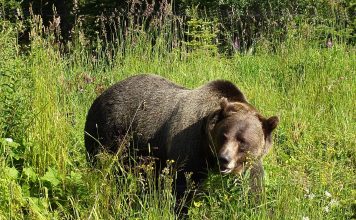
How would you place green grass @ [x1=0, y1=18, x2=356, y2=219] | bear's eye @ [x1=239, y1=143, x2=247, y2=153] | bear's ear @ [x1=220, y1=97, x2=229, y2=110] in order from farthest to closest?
bear's ear @ [x1=220, y1=97, x2=229, y2=110] < bear's eye @ [x1=239, y1=143, x2=247, y2=153] < green grass @ [x1=0, y1=18, x2=356, y2=219]

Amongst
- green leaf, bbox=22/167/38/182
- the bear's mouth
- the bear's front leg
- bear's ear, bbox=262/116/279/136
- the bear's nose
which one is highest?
bear's ear, bbox=262/116/279/136

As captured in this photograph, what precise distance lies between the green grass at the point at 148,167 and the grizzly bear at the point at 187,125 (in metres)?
0.21

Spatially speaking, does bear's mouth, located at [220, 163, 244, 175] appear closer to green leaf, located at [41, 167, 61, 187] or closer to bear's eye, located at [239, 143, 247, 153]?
bear's eye, located at [239, 143, 247, 153]

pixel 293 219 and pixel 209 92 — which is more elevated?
pixel 209 92

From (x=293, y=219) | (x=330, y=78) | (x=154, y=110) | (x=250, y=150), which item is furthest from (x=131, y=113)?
(x=330, y=78)

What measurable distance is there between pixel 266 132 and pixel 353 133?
1839 millimetres

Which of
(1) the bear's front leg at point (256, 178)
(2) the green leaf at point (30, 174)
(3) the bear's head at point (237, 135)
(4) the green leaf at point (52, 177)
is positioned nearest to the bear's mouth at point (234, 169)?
(3) the bear's head at point (237, 135)

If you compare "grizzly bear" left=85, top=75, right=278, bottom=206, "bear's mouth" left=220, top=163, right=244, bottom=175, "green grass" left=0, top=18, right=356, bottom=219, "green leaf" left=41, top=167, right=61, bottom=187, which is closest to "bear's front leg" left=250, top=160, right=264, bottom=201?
"grizzly bear" left=85, top=75, right=278, bottom=206

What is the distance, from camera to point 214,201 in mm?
4477

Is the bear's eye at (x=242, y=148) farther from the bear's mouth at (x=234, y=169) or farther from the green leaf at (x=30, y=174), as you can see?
the green leaf at (x=30, y=174)

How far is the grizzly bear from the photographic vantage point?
472 cm

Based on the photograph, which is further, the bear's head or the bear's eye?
the bear's eye

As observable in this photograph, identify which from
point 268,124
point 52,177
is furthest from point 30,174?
point 268,124

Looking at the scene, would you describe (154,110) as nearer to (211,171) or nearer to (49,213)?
(211,171)
